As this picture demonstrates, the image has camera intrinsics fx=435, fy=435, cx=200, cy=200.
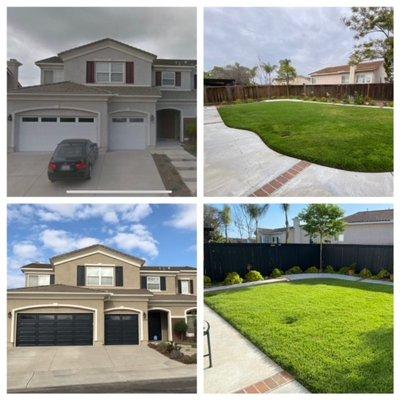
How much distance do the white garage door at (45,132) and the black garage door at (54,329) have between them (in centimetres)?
316

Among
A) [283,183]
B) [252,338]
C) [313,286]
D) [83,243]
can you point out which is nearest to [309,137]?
[283,183]

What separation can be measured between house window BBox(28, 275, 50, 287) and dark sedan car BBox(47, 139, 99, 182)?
1608 mm

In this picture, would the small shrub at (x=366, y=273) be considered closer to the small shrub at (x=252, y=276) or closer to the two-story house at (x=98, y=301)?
the small shrub at (x=252, y=276)

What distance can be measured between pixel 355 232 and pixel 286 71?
3323 millimetres

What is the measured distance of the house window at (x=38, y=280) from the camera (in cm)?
694

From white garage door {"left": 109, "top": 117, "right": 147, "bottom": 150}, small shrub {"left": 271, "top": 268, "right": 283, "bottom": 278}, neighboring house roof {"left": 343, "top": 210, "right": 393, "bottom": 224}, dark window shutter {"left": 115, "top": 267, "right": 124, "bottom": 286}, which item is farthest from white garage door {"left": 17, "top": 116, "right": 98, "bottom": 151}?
neighboring house roof {"left": 343, "top": 210, "right": 393, "bottom": 224}

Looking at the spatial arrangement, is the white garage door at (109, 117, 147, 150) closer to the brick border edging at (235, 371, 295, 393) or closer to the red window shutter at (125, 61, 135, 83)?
the red window shutter at (125, 61, 135, 83)

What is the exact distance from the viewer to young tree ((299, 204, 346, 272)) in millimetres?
6770

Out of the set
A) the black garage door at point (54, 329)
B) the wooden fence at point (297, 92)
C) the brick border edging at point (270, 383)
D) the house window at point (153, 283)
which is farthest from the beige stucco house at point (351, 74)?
the black garage door at point (54, 329)

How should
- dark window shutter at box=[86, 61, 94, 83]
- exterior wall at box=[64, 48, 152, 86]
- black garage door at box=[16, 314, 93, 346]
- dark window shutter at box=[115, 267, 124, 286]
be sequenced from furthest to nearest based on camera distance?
dark window shutter at box=[86, 61, 94, 83]
exterior wall at box=[64, 48, 152, 86]
dark window shutter at box=[115, 267, 124, 286]
black garage door at box=[16, 314, 93, 346]

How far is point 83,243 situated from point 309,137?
433 cm

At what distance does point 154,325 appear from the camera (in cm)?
773

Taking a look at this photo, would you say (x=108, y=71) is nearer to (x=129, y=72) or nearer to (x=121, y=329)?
(x=129, y=72)

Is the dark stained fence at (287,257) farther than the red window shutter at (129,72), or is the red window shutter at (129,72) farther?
the red window shutter at (129,72)
